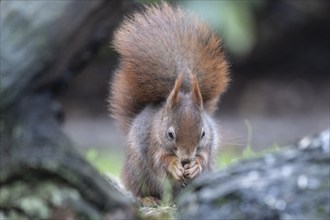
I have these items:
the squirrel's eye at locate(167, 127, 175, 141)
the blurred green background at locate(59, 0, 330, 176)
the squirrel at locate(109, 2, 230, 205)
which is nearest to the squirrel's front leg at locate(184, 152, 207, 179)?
the squirrel at locate(109, 2, 230, 205)

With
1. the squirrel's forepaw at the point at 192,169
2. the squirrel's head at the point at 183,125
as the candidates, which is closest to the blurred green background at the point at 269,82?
the squirrel's head at the point at 183,125

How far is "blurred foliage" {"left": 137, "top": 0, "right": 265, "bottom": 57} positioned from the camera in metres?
7.07

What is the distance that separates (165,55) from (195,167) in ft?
1.73

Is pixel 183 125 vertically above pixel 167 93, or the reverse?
pixel 167 93

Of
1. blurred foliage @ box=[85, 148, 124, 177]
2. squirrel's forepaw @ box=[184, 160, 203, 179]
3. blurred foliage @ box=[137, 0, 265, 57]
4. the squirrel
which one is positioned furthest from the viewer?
blurred foliage @ box=[137, 0, 265, 57]

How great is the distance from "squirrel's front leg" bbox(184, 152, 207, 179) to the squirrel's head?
0.10ft

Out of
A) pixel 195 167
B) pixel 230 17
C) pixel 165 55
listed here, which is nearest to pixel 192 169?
pixel 195 167

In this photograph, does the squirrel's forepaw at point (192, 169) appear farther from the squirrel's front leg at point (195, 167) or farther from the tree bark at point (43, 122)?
the tree bark at point (43, 122)

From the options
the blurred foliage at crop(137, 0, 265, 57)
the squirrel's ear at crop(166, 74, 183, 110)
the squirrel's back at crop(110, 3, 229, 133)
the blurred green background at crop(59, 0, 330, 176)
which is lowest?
the squirrel's ear at crop(166, 74, 183, 110)

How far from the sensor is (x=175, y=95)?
3.91 m

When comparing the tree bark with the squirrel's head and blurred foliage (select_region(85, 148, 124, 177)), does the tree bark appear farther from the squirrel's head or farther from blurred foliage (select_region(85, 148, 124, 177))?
blurred foliage (select_region(85, 148, 124, 177))

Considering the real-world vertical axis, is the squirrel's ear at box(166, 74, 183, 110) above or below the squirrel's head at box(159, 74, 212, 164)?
above

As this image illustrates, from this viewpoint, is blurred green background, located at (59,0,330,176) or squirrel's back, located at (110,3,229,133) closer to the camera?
squirrel's back, located at (110,3,229,133)

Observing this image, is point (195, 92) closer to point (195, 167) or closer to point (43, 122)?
point (195, 167)
